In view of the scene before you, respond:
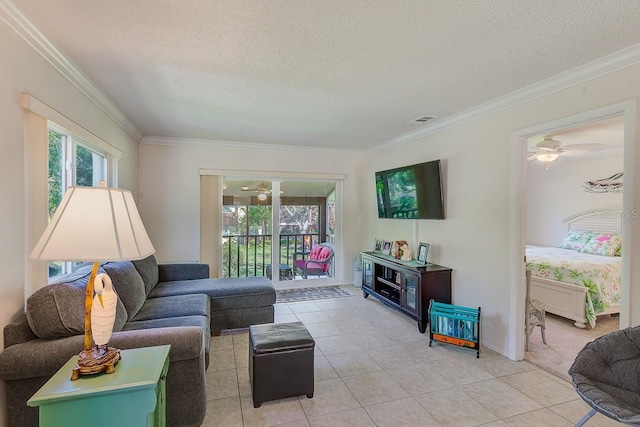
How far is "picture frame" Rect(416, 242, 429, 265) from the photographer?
152 inches

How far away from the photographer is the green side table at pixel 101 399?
125 cm

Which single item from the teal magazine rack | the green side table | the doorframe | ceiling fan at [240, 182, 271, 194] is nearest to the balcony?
ceiling fan at [240, 182, 271, 194]

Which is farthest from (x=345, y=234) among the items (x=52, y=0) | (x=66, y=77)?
(x=52, y=0)

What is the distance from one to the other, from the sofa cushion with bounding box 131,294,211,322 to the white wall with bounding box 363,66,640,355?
2.64m

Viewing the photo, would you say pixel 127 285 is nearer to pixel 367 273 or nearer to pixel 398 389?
pixel 398 389

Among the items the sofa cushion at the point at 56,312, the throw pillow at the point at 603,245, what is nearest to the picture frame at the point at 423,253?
the throw pillow at the point at 603,245

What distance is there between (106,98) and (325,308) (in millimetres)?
3396

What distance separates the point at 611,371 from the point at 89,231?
2694 mm

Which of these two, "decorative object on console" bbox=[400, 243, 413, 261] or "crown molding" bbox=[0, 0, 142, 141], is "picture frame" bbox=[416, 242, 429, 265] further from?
"crown molding" bbox=[0, 0, 142, 141]

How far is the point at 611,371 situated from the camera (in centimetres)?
172

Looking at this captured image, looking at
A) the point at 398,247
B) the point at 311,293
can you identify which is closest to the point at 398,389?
the point at 398,247

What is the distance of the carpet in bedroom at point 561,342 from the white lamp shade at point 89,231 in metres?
3.27

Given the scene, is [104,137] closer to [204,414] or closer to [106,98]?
[106,98]

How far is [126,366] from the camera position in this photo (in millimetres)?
1472
